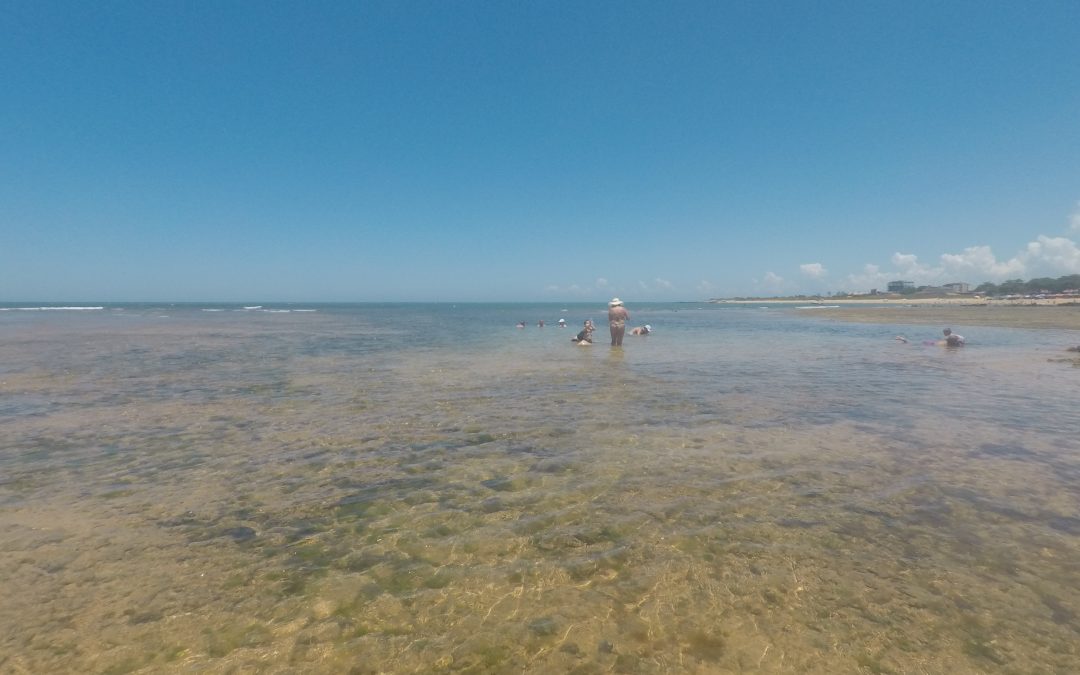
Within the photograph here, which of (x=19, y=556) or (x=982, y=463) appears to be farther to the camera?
(x=982, y=463)

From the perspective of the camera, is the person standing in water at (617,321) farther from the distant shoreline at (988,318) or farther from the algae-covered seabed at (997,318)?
the algae-covered seabed at (997,318)

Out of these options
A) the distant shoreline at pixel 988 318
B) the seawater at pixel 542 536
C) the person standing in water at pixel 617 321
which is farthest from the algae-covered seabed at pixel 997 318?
the seawater at pixel 542 536

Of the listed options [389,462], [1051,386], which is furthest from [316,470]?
[1051,386]

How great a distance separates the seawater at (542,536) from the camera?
402 cm

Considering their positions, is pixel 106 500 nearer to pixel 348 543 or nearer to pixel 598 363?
pixel 348 543

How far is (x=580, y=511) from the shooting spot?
6.52 m

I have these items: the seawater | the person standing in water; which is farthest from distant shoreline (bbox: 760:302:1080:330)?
the seawater

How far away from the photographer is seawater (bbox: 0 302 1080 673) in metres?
4.02

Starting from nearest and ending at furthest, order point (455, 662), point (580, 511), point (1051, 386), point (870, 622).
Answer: point (455, 662)
point (870, 622)
point (580, 511)
point (1051, 386)

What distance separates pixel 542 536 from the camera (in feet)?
19.1

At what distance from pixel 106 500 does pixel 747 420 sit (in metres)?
12.2

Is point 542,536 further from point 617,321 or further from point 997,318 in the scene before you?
point 997,318

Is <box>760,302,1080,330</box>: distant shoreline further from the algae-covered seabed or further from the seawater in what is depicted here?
the seawater

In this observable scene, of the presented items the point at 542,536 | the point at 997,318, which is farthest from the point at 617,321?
the point at 997,318
